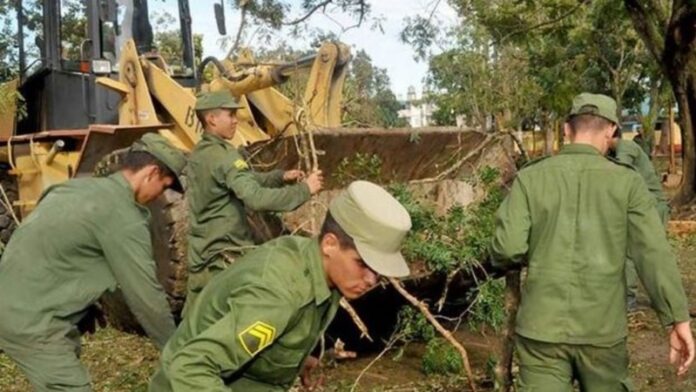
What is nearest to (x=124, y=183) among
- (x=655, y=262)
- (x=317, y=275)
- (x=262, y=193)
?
(x=317, y=275)

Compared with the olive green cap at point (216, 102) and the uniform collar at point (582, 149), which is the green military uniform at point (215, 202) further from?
the uniform collar at point (582, 149)

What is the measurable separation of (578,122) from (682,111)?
12164 mm

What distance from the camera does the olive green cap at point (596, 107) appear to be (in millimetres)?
4188

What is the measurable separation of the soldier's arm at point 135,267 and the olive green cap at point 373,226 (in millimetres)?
1329

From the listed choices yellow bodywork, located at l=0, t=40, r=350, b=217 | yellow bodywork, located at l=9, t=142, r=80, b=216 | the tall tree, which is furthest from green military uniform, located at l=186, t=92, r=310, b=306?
the tall tree

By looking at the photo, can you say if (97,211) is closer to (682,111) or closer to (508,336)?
(508,336)

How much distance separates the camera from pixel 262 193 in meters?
5.62

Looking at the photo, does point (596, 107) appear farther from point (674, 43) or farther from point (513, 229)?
point (674, 43)

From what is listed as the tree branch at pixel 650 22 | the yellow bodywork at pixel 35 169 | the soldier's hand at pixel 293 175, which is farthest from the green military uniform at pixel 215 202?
the tree branch at pixel 650 22

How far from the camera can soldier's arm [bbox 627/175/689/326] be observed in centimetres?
399

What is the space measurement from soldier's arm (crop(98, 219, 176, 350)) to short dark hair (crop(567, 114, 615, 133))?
1.82 meters

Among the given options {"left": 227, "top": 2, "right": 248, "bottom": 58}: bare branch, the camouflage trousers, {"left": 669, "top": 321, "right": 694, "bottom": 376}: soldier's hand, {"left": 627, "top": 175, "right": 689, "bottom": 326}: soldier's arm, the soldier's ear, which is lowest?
the camouflage trousers

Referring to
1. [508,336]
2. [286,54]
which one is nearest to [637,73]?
[286,54]

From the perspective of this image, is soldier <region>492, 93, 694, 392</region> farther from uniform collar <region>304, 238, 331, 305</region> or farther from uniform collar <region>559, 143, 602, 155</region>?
uniform collar <region>304, 238, 331, 305</region>
